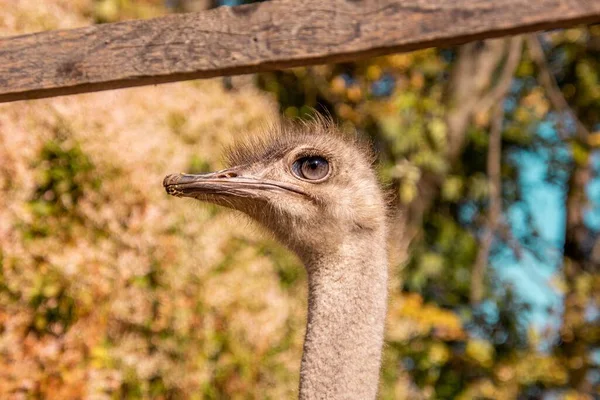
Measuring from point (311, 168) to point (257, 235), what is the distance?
1.90ft

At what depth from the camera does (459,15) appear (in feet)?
4.93

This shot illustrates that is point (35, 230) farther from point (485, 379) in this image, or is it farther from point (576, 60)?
point (576, 60)

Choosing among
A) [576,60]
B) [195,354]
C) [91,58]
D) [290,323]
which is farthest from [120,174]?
[576,60]

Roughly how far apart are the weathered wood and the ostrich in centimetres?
51

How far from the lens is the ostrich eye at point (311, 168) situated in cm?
249

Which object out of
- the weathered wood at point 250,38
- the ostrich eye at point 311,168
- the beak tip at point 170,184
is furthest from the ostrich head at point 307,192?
the weathered wood at point 250,38

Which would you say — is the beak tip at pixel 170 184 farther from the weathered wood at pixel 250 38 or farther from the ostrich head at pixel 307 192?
the weathered wood at pixel 250 38

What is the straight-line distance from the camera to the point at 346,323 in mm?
2285

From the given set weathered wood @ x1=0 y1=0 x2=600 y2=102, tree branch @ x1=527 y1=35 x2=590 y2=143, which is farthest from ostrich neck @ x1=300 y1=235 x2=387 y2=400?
tree branch @ x1=527 y1=35 x2=590 y2=143

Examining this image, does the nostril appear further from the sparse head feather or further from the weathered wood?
the weathered wood

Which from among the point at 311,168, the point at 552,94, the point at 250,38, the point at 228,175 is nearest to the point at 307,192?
the point at 311,168

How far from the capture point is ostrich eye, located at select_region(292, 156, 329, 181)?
2.49m

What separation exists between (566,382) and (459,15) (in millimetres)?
5679

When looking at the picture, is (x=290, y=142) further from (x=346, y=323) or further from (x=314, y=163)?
(x=346, y=323)
